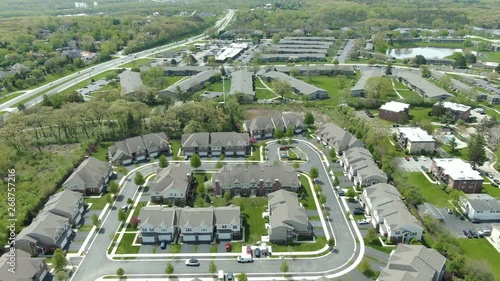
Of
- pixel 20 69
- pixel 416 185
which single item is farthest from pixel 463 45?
pixel 20 69

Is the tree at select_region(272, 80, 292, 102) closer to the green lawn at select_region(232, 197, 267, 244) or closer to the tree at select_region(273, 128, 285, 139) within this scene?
the tree at select_region(273, 128, 285, 139)

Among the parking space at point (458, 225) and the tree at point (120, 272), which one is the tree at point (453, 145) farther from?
the tree at point (120, 272)

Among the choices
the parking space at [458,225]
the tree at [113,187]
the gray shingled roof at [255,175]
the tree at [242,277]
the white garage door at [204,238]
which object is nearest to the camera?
the tree at [242,277]

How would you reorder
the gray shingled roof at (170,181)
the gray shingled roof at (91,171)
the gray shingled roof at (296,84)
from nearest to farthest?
the gray shingled roof at (170,181)
the gray shingled roof at (91,171)
the gray shingled roof at (296,84)

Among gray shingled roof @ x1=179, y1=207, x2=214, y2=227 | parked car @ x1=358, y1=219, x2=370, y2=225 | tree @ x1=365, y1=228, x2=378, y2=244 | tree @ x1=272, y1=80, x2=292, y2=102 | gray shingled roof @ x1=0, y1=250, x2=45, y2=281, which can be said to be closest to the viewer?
gray shingled roof @ x1=0, y1=250, x2=45, y2=281

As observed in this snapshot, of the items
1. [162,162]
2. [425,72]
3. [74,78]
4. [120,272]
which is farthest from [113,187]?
[425,72]

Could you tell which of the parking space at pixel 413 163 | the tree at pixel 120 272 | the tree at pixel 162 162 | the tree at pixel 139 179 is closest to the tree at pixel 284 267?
the tree at pixel 120 272

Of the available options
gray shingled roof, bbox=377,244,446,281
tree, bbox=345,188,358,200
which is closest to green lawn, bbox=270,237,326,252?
gray shingled roof, bbox=377,244,446,281
